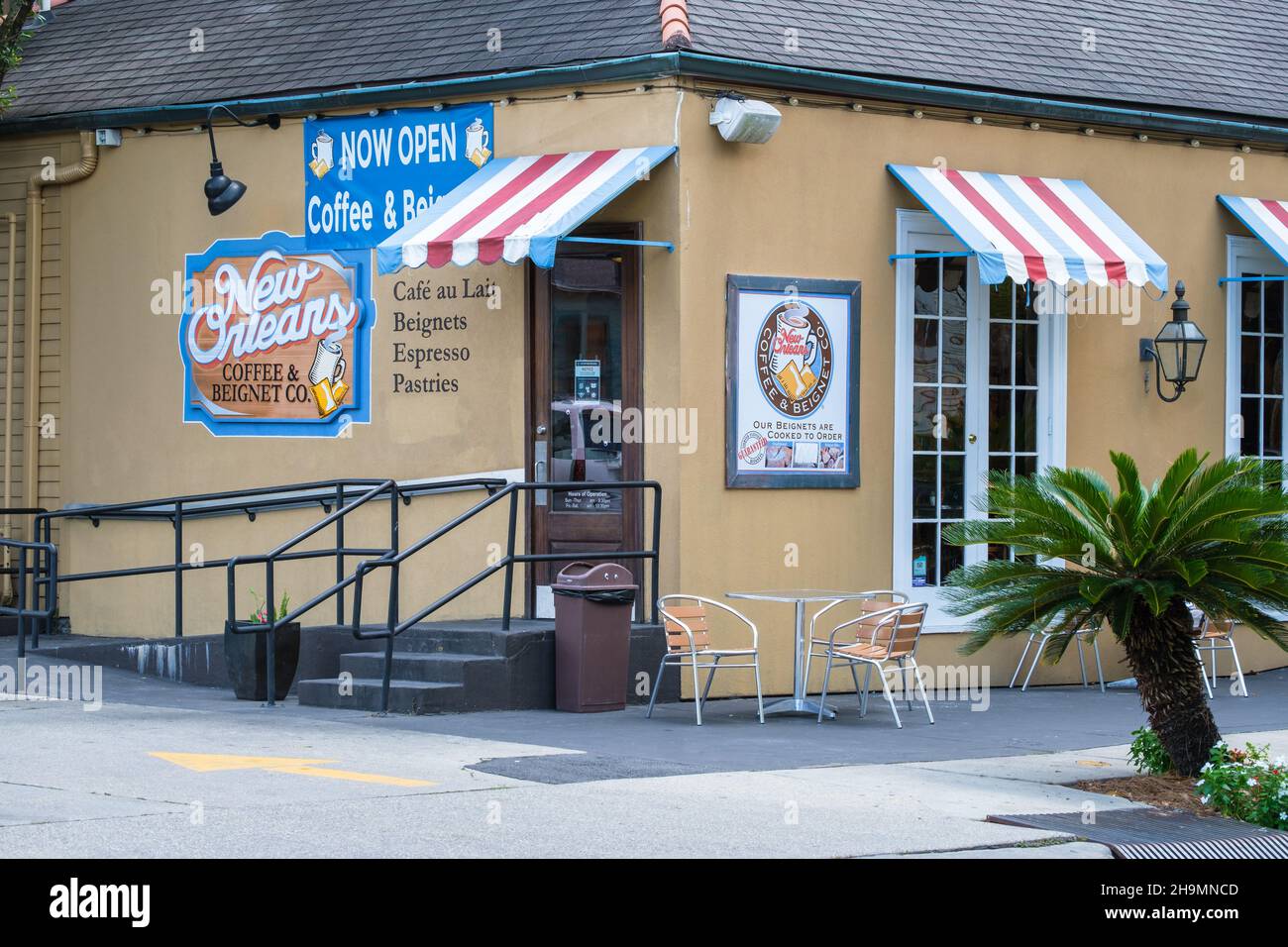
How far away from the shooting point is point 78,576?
14320 mm

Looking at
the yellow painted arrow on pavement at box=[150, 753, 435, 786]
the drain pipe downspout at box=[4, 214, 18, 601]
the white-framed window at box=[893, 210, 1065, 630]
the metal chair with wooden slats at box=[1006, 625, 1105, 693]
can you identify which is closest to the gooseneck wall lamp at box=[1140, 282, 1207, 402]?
the white-framed window at box=[893, 210, 1065, 630]

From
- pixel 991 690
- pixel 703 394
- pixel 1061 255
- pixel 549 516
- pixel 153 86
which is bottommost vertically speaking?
pixel 991 690

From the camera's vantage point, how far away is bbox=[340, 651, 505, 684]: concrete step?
38.8 ft

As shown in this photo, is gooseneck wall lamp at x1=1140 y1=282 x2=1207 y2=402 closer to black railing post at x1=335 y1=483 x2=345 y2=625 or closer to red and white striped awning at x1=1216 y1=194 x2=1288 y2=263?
red and white striped awning at x1=1216 y1=194 x2=1288 y2=263

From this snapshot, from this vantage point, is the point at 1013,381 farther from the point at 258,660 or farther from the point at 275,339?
the point at 258,660

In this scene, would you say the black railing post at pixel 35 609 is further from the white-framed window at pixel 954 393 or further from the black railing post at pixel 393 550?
the white-framed window at pixel 954 393

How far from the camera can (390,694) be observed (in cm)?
1172

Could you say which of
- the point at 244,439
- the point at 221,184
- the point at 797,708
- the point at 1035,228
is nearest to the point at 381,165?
the point at 221,184

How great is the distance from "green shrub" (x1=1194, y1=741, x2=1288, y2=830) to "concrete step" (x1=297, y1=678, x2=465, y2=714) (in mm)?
4859

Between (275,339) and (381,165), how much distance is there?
1.65 meters

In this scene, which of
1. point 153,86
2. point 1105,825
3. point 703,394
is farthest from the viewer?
point 153,86
